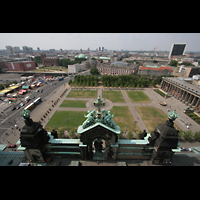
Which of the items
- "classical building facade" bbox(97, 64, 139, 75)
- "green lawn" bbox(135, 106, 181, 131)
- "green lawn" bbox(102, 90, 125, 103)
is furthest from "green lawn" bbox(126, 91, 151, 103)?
"classical building facade" bbox(97, 64, 139, 75)

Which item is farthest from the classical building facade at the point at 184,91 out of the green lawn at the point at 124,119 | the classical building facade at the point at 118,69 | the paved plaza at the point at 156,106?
the classical building facade at the point at 118,69

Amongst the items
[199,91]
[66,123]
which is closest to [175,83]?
[199,91]

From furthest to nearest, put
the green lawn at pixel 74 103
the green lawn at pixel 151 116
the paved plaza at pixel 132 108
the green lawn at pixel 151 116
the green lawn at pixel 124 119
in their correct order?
the green lawn at pixel 74 103
the green lawn at pixel 151 116
the green lawn at pixel 151 116
the green lawn at pixel 124 119
the paved plaza at pixel 132 108

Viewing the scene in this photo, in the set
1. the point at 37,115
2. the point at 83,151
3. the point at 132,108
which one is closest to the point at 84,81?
the point at 37,115

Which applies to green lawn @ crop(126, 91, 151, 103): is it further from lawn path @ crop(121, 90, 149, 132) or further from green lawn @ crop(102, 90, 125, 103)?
green lawn @ crop(102, 90, 125, 103)

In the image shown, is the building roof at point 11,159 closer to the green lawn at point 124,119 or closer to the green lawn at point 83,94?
the green lawn at point 124,119

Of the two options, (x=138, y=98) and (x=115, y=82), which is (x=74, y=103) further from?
(x=115, y=82)
